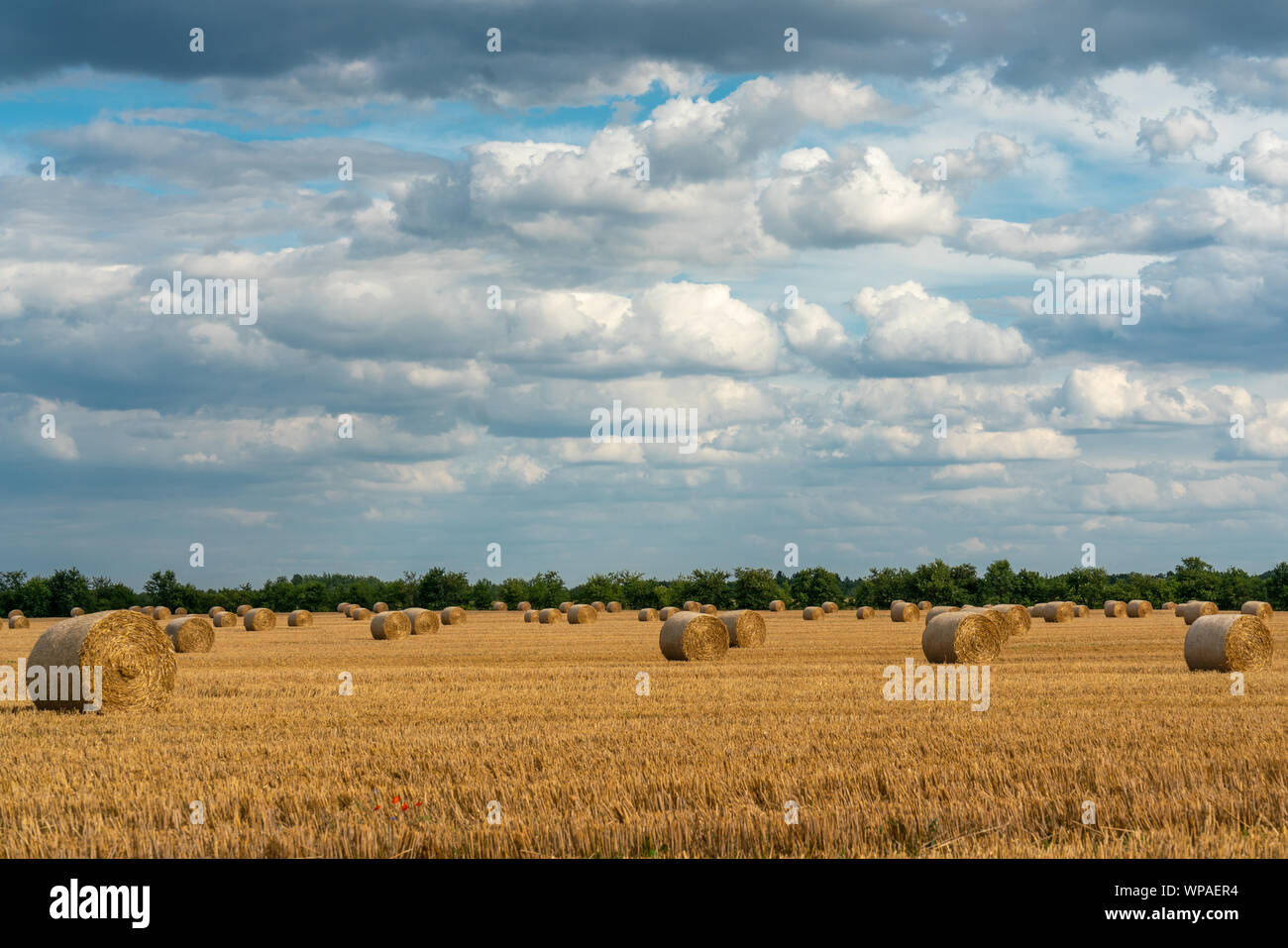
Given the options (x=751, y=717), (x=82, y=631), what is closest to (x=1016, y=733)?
(x=751, y=717)

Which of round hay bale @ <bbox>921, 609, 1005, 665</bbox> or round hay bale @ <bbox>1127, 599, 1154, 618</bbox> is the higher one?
round hay bale @ <bbox>921, 609, 1005, 665</bbox>

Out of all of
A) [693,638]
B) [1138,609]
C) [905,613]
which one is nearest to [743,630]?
[693,638]

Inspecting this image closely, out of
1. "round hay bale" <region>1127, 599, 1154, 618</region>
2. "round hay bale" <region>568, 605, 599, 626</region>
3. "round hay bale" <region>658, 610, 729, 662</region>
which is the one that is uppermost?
"round hay bale" <region>658, 610, 729, 662</region>

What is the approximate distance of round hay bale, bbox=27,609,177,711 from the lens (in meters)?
17.6

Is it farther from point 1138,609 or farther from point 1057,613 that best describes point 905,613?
point 1138,609

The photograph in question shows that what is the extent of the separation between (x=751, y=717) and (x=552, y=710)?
2864 millimetres

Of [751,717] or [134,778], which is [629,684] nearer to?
[751,717]

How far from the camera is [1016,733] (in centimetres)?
1319

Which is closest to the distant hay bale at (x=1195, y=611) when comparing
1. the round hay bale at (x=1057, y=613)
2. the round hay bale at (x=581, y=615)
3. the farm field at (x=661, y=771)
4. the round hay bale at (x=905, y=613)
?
the round hay bale at (x=1057, y=613)

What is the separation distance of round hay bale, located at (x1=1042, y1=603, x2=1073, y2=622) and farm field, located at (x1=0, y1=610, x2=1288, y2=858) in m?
33.3

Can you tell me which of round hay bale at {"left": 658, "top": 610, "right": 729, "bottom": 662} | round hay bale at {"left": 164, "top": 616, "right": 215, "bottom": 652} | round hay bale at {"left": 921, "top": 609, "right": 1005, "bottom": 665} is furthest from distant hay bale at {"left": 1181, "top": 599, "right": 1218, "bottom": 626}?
round hay bale at {"left": 164, "top": 616, "right": 215, "bottom": 652}

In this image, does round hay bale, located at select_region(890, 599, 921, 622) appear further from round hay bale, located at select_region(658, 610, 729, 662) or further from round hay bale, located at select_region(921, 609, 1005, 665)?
round hay bale, located at select_region(921, 609, 1005, 665)

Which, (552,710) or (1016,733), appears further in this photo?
(552,710)
